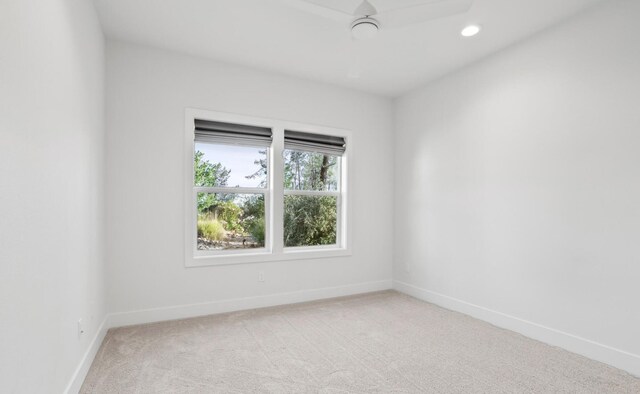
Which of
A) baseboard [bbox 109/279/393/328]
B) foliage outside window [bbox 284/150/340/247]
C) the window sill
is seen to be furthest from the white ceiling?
baseboard [bbox 109/279/393/328]

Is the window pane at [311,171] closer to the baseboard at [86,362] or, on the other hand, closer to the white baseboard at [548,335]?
the white baseboard at [548,335]

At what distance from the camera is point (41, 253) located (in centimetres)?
148

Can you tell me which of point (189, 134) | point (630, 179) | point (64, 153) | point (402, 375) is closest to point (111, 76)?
point (189, 134)

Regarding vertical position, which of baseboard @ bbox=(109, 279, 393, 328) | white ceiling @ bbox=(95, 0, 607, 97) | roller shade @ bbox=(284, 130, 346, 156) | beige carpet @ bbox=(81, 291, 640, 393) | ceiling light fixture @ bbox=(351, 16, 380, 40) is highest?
white ceiling @ bbox=(95, 0, 607, 97)

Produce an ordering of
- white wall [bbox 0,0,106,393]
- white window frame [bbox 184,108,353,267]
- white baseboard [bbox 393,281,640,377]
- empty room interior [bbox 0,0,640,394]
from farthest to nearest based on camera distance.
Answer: white window frame [bbox 184,108,353,267], white baseboard [bbox 393,281,640,377], empty room interior [bbox 0,0,640,394], white wall [bbox 0,0,106,393]

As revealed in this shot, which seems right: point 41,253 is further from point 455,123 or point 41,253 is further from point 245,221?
point 455,123

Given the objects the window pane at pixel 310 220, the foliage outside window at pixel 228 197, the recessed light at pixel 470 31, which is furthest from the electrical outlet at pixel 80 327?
the recessed light at pixel 470 31

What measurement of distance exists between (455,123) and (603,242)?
1.80 metres

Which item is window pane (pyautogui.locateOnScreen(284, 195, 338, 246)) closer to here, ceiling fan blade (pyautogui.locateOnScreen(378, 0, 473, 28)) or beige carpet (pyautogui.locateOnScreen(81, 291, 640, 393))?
beige carpet (pyautogui.locateOnScreen(81, 291, 640, 393))

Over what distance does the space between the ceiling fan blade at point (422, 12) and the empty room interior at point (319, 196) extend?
0.05 ft

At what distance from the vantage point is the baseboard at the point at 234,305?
10.1 feet

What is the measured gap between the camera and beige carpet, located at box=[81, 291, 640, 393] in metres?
2.10

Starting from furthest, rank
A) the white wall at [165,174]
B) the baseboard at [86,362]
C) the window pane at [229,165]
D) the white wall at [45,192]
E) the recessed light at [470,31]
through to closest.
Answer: the window pane at [229,165] → the white wall at [165,174] → the recessed light at [470,31] → the baseboard at [86,362] → the white wall at [45,192]

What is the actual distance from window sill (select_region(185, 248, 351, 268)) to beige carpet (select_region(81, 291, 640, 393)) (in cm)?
55
